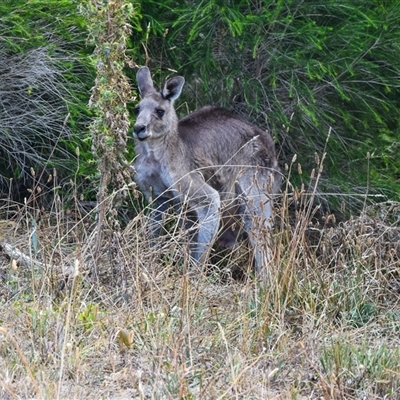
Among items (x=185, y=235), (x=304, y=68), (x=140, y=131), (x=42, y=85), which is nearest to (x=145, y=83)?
(x=140, y=131)

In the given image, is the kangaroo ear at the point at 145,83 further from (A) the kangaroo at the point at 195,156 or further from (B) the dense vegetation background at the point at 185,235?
(B) the dense vegetation background at the point at 185,235

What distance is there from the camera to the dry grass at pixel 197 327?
474cm

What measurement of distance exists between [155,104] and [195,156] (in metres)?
0.68

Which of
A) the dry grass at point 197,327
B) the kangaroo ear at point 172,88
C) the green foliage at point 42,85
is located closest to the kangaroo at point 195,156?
the kangaroo ear at point 172,88

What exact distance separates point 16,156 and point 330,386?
483 cm

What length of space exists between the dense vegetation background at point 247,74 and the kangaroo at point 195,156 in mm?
393

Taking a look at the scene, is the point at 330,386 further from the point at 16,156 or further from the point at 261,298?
the point at 16,156

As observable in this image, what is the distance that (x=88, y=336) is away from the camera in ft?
17.6

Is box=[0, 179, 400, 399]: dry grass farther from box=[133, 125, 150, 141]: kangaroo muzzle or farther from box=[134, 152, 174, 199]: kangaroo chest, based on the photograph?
box=[134, 152, 174, 199]: kangaroo chest

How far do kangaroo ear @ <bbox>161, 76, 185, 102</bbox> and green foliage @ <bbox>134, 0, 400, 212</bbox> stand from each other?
0.40 metres

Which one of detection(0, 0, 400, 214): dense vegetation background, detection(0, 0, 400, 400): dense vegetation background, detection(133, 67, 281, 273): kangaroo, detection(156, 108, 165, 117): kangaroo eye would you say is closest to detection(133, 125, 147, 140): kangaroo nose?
detection(133, 67, 281, 273): kangaroo

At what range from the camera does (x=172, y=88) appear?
8.34 metres

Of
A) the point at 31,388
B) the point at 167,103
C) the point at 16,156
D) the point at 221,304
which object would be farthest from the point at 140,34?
the point at 31,388

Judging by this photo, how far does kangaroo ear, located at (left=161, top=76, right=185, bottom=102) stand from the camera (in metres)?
8.26
